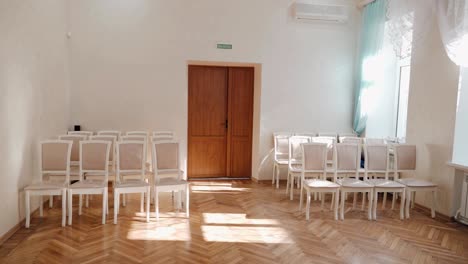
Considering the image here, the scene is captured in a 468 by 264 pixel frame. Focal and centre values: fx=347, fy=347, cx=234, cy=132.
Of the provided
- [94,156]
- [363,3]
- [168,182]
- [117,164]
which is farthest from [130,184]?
[363,3]

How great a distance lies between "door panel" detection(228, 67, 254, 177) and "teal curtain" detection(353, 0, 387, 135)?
2.25 m

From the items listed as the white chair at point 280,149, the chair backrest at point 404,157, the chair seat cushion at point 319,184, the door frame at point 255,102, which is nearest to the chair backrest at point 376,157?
the chair backrest at point 404,157

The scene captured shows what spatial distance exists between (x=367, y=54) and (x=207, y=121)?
3.54 meters

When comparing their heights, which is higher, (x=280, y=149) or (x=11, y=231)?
(x=280, y=149)

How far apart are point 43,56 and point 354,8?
606 centimetres

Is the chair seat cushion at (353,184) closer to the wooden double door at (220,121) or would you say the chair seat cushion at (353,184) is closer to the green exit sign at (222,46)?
the wooden double door at (220,121)

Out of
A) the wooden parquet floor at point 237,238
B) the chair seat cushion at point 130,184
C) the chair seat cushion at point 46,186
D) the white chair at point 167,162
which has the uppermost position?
the white chair at point 167,162

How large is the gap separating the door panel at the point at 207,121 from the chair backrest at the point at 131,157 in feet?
8.38

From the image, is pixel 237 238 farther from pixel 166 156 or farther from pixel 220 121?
pixel 220 121

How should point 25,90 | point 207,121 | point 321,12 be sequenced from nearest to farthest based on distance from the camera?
point 25,90 < point 321,12 < point 207,121

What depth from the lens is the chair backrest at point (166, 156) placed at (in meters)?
4.85

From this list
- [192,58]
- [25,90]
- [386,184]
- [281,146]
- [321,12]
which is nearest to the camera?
[25,90]

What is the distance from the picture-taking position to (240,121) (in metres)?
7.52

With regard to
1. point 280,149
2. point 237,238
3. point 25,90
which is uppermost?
point 25,90
